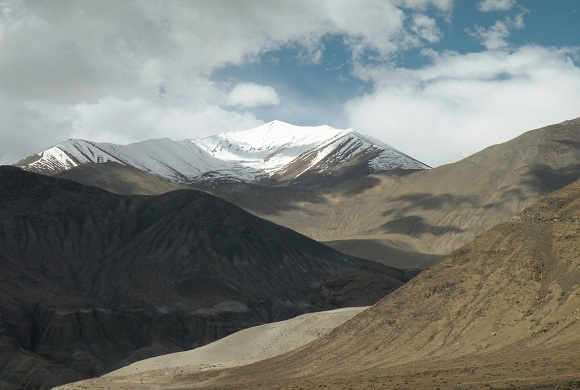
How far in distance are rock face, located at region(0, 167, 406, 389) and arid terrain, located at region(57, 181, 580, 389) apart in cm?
5880

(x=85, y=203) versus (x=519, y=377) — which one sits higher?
(x=85, y=203)

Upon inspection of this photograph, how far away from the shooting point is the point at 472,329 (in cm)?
5938

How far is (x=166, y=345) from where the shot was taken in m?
140

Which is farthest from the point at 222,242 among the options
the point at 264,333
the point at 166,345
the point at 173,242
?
the point at 264,333

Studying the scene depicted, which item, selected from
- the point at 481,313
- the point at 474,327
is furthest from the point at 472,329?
the point at 481,313

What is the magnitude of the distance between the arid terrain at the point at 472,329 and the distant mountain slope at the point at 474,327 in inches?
4.0

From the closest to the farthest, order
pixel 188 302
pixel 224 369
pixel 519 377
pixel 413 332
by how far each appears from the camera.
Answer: pixel 519 377 → pixel 413 332 → pixel 224 369 → pixel 188 302

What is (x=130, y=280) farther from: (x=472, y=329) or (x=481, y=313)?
(x=472, y=329)

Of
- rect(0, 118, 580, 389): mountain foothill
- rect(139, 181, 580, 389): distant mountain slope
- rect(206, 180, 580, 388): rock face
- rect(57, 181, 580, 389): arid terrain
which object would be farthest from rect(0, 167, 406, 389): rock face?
rect(206, 180, 580, 388): rock face

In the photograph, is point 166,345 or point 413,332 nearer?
point 413,332

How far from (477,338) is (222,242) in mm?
131692

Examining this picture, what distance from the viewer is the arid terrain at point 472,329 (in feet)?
157

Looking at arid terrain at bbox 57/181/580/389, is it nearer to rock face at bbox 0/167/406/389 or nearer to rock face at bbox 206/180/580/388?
rock face at bbox 206/180/580/388

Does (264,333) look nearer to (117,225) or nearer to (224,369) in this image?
(224,369)
